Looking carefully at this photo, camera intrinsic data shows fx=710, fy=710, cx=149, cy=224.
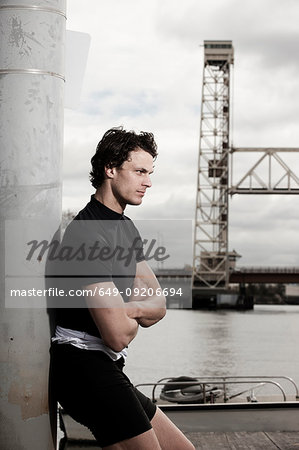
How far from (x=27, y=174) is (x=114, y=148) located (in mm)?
279

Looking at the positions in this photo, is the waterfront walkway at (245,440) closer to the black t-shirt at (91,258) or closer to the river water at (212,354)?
the black t-shirt at (91,258)

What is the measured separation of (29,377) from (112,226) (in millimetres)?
480

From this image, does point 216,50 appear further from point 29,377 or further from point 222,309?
point 29,377

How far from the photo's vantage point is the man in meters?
1.76

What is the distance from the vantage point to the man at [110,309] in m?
1.76

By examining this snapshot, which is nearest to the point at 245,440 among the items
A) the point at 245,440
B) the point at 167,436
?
the point at 245,440

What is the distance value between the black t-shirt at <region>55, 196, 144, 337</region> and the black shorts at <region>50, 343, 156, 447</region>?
8 centimetres

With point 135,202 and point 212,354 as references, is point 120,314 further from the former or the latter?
point 212,354

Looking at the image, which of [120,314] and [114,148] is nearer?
[120,314]

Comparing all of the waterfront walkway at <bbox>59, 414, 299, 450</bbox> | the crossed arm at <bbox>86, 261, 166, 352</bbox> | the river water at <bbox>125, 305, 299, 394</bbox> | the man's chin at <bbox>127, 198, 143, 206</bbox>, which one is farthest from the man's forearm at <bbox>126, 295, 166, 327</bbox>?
the river water at <bbox>125, 305, 299, 394</bbox>

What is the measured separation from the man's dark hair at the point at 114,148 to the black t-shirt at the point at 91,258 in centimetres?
9

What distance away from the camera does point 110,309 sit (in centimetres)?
175

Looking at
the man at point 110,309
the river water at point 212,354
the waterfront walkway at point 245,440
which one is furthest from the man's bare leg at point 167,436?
the river water at point 212,354

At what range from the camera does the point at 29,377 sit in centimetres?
196
